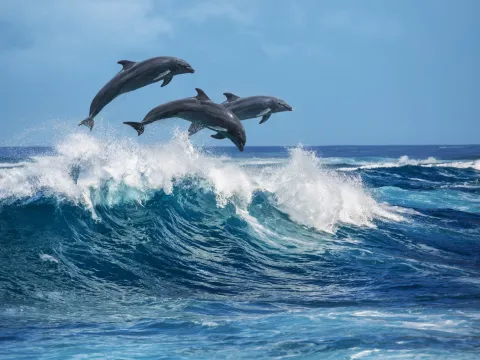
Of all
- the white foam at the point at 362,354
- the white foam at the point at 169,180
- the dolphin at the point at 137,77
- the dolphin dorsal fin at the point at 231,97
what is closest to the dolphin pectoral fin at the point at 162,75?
the dolphin at the point at 137,77

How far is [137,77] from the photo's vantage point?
7.53m

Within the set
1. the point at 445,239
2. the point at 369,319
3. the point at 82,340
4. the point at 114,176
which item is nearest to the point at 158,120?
the point at 82,340

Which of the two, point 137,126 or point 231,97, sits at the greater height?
point 231,97

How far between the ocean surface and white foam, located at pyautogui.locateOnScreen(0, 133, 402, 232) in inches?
1.3

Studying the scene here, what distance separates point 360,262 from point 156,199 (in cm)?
484

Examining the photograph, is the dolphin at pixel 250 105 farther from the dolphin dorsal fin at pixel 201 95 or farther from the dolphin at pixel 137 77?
the dolphin at pixel 137 77

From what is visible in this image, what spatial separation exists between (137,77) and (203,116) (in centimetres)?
90

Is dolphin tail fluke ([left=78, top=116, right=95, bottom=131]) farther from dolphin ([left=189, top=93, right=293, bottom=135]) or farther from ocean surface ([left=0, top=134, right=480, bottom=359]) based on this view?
ocean surface ([left=0, top=134, right=480, bottom=359])

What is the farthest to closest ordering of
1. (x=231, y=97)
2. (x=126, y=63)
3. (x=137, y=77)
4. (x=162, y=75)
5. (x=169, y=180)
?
1. (x=169, y=180)
2. (x=231, y=97)
3. (x=126, y=63)
4. (x=162, y=75)
5. (x=137, y=77)

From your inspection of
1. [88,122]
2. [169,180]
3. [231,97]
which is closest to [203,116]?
[231,97]

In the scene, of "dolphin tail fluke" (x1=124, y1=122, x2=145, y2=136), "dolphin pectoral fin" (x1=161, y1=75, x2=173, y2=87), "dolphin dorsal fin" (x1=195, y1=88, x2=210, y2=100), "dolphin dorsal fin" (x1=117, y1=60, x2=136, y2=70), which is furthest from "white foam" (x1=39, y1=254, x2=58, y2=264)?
"dolphin dorsal fin" (x1=195, y1=88, x2=210, y2=100)

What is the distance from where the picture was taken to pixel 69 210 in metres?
12.3

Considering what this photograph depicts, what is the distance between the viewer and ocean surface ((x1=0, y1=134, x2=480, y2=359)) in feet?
21.1

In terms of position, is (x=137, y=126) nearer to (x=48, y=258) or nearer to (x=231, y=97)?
(x=231, y=97)
